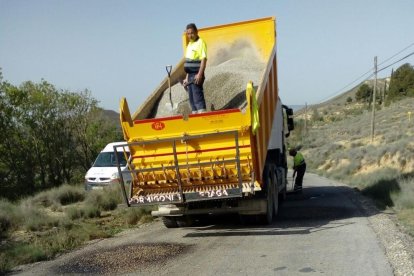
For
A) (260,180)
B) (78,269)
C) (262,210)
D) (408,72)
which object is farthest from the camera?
(408,72)

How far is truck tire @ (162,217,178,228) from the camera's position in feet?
34.4

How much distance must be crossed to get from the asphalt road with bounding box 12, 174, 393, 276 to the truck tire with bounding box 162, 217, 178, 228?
146 mm

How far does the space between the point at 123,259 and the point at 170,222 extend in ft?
9.65

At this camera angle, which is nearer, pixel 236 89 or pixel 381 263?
pixel 381 263

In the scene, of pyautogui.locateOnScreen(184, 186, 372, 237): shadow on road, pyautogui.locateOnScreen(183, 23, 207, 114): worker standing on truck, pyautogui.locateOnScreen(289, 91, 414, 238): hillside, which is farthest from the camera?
pyautogui.locateOnScreen(289, 91, 414, 238): hillside

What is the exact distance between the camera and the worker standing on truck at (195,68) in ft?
32.1

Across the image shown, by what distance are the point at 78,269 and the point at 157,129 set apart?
2923 millimetres

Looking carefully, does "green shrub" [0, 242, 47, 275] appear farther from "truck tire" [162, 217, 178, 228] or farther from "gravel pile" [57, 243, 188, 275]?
"truck tire" [162, 217, 178, 228]

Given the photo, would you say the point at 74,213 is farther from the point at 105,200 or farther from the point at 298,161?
the point at 298,161

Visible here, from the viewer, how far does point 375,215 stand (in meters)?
11.0

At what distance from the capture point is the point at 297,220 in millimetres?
10680

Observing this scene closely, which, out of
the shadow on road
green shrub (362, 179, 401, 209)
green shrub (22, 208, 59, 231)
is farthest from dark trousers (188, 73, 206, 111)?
green shrub (362, 179, 401, 209)

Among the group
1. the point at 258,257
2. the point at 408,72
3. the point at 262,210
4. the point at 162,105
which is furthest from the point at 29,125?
the point at 408,72

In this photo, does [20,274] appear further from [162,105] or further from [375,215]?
[375,215]
